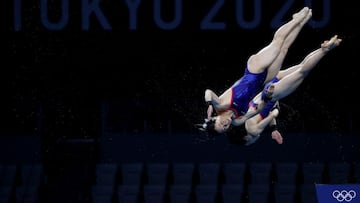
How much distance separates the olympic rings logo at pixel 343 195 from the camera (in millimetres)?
8727

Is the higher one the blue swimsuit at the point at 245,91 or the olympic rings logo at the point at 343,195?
the blue swimsuit at the point at 245,91

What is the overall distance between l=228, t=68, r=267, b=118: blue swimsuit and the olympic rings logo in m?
1.56

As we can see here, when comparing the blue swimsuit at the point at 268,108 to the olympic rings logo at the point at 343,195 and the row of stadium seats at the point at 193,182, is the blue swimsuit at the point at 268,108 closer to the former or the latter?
the olympic rings logo at the point at 343,195

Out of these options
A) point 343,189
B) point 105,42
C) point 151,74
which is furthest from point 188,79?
point 343,189

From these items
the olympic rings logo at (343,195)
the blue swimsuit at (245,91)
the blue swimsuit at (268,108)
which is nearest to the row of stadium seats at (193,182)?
the olympic rings logo at (343,195)

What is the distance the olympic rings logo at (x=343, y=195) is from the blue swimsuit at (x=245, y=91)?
1562 millimetres

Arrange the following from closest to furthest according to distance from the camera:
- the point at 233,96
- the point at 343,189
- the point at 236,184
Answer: the point at 233,96, the point at 343,189, the point at 236,184

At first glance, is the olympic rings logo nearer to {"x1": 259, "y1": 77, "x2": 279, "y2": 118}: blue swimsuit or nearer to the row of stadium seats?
{"x1": 259, "y1": 77, "x2": 279, "y2": 118}: blue swimsuit

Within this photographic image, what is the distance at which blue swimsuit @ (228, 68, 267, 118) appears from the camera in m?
8.05

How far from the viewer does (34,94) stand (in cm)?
1320

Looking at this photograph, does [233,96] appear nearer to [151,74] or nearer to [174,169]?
[174,169]

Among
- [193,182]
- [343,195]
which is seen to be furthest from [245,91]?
[193,182]

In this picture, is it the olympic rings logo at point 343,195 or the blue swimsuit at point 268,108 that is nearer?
the blue swimsuit at point 268,108

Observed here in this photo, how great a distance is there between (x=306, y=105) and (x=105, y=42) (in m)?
3.65
